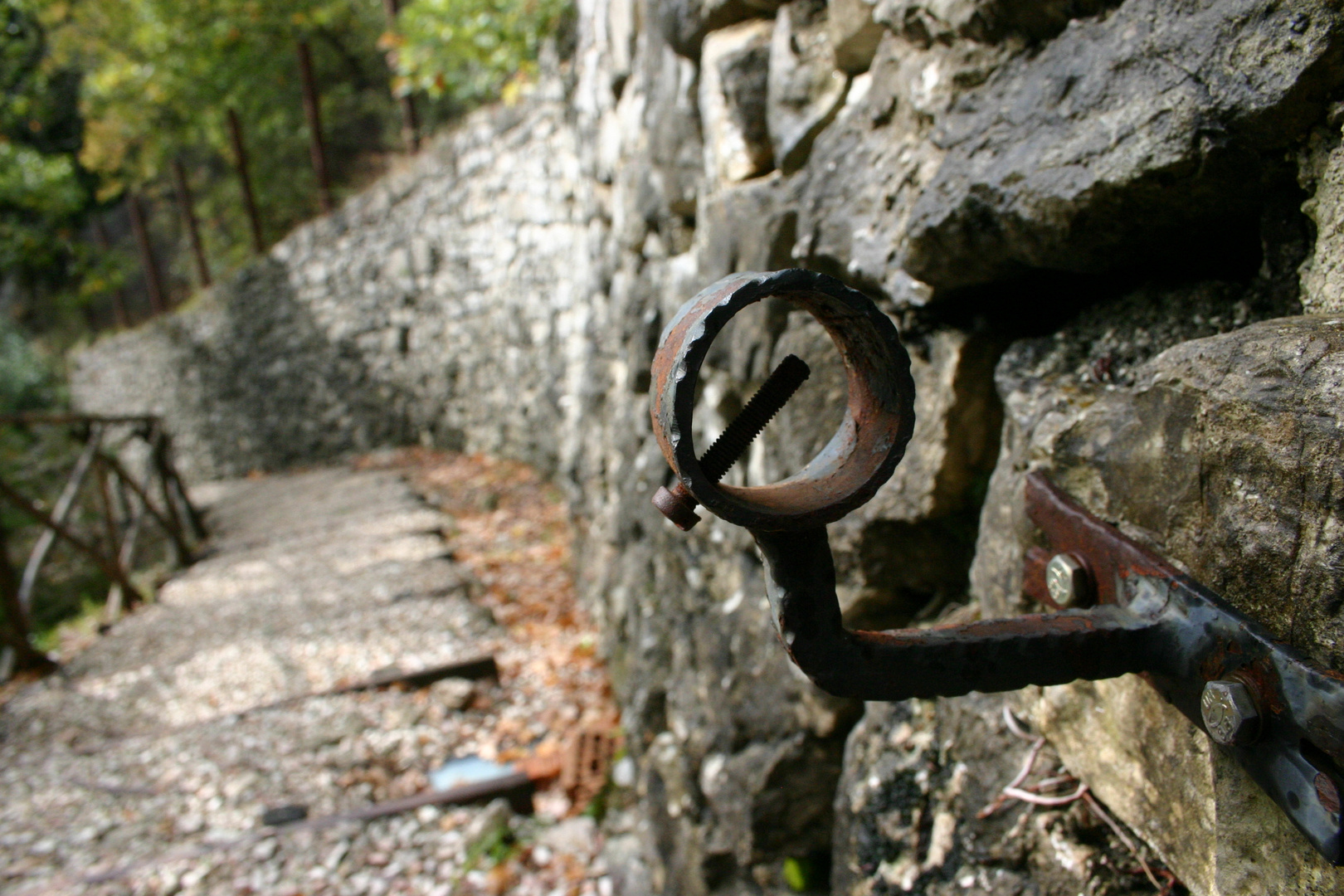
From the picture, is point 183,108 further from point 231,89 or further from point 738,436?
point 738,436

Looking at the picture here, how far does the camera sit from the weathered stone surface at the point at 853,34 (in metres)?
1.24

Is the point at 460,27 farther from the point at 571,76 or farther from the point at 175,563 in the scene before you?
the point at 175,563

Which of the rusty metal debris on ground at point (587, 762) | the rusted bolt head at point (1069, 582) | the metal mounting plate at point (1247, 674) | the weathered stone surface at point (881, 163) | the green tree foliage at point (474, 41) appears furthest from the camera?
the green tree foliage at point (474, 41)

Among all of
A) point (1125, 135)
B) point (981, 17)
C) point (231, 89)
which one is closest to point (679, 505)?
point (1125, 135)

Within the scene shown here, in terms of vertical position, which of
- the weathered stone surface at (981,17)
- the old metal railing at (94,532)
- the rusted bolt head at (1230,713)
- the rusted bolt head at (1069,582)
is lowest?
the old metal railing at (94,532)

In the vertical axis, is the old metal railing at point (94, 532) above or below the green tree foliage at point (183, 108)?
below

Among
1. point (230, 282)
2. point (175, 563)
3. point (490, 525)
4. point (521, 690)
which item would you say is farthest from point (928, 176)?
point (230, 282)

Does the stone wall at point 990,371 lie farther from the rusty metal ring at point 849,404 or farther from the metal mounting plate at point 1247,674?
the rusty metal ring at point 849,404

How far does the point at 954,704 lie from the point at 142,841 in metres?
2.46

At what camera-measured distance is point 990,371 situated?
3.64ft

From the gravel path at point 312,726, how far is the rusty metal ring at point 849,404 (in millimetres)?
2088

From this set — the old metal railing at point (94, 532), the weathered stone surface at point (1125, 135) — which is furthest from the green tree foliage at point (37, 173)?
the weathered stone surface at point (1125, 135)

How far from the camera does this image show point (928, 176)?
108 centimetres

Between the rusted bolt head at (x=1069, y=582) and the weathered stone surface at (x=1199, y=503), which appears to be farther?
the rusted bolt head at (x=1069, y=582)
